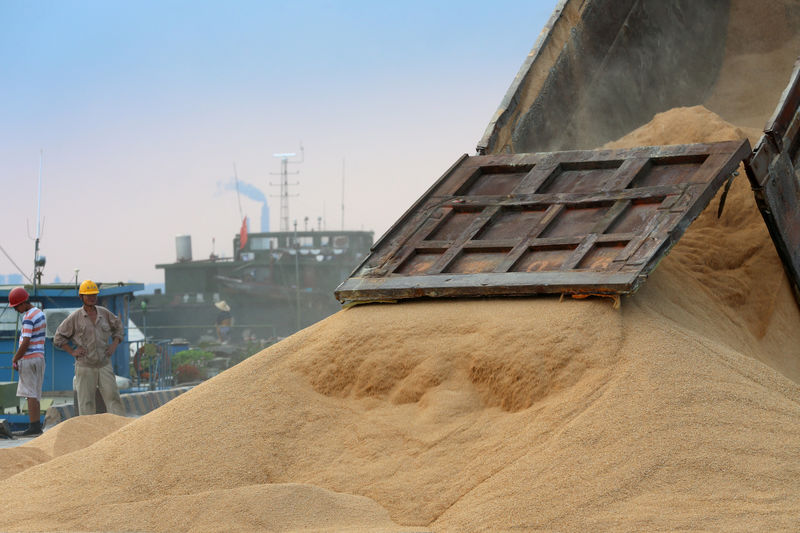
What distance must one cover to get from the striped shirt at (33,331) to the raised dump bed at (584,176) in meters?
4.89

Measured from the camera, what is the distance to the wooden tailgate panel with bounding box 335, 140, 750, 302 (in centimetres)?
475

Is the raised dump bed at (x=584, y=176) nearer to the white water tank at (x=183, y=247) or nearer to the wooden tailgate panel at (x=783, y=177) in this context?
the wooden tailgate panel at (x=783, y=177)

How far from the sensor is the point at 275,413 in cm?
435

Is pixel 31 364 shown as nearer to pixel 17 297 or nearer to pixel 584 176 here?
pixel 17 297

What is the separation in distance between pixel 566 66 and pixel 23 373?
5.67 meters

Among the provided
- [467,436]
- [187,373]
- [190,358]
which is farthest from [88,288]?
[190,358]

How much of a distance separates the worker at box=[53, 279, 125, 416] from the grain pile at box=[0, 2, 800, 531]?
3.34 m

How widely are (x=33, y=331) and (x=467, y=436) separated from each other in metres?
6.38

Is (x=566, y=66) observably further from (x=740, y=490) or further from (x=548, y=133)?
(x=740, y=490)

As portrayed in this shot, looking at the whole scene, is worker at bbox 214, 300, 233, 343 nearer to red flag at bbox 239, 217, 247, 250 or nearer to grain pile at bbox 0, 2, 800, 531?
red flag at bbox 239, 217, 247, 250

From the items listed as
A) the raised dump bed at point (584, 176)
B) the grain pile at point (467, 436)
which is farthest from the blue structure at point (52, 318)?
the grain pile at point (467, 436)

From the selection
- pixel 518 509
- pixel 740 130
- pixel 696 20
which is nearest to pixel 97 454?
pixel 518 509

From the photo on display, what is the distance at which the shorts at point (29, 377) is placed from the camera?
9.13 metres

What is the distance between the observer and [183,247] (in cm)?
2848
